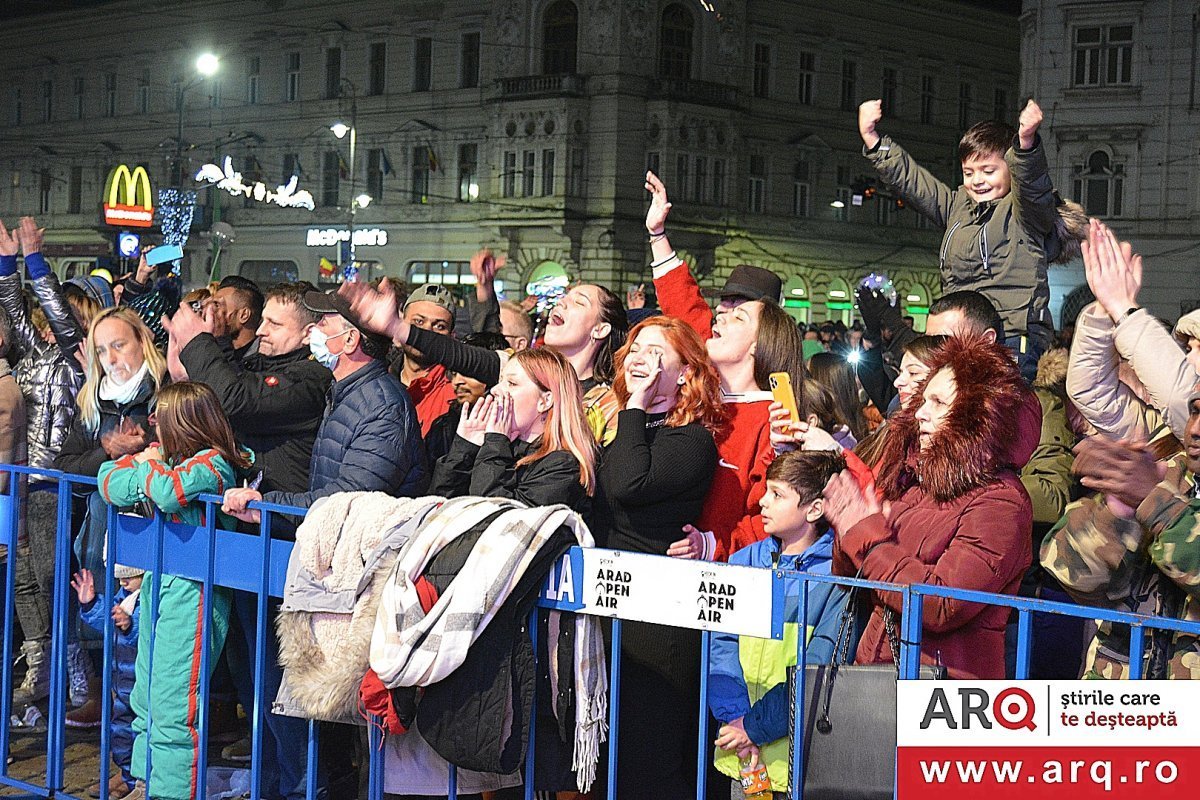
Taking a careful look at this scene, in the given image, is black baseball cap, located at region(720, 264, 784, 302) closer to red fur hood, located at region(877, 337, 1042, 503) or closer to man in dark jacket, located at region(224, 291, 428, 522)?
man in dark jacket, located at region(224, 291, 428, 522)

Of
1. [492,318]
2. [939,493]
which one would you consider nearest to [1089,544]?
[939,493]

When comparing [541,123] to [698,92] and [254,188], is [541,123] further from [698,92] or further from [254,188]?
[254,188]

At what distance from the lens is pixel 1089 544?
3.52 m

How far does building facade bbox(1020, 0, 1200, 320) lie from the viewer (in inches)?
1460

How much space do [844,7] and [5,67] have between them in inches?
1397

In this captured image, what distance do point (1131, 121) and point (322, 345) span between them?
3561 centimetres

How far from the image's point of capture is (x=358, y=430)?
17.7 ft

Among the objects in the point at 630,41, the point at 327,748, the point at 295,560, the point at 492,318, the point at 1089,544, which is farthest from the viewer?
the point at 630,41

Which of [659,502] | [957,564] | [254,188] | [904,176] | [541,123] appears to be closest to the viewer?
[957,564]

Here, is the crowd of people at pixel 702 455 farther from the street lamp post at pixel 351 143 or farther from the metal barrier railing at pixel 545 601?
the street lamp post at pixel 351 143

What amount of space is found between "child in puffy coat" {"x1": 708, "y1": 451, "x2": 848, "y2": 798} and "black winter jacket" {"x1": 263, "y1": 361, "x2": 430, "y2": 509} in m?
1.50

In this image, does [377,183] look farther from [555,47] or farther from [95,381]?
[95,381]

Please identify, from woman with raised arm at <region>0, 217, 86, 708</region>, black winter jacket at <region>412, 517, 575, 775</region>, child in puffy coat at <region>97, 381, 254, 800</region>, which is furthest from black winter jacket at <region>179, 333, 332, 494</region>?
black winter jacket at <region>412, 517, 575, 775</region>

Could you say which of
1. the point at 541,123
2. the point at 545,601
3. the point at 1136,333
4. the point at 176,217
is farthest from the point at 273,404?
the point at 541,123
